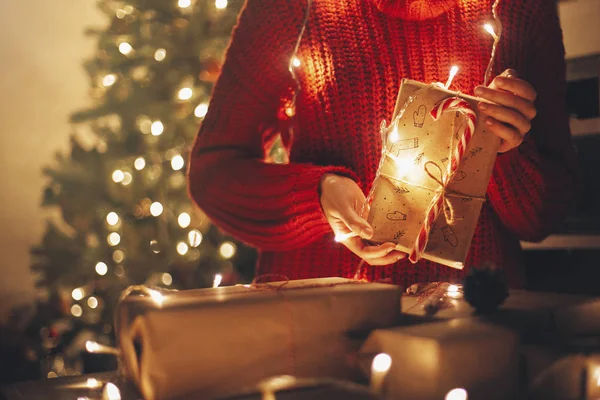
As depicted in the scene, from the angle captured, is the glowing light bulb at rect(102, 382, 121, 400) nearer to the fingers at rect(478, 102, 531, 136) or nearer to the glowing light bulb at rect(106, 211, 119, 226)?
the fingers at rect(478, 102, 531, 136)

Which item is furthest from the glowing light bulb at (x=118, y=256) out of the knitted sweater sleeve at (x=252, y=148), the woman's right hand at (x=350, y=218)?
the woman's right hand at (x=350, y=218)

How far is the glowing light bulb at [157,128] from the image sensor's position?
255 cm

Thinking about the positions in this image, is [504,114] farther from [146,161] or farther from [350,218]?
[146,161]

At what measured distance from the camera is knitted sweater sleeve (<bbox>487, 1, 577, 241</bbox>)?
41.7 inches

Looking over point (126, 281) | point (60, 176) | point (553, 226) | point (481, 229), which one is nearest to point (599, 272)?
point (553, 226)

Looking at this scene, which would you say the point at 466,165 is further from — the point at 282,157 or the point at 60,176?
the point at 60,176

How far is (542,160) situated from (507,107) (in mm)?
252

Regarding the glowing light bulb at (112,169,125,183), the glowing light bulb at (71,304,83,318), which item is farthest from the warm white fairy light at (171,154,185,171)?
the glowing light bulb at (71,304,83,318)

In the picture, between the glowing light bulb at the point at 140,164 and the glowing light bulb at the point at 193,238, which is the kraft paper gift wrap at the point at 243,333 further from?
the glowing light bulb at the point at 140,164

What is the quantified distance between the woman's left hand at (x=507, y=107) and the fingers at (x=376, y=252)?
21cm

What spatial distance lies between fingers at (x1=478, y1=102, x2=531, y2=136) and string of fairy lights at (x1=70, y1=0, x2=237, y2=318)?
180cm

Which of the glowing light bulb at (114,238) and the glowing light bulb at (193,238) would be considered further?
the glowing light bulb at (114,238)

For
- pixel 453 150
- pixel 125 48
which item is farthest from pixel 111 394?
pixel 125 48

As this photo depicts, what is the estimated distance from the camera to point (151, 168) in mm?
2633
